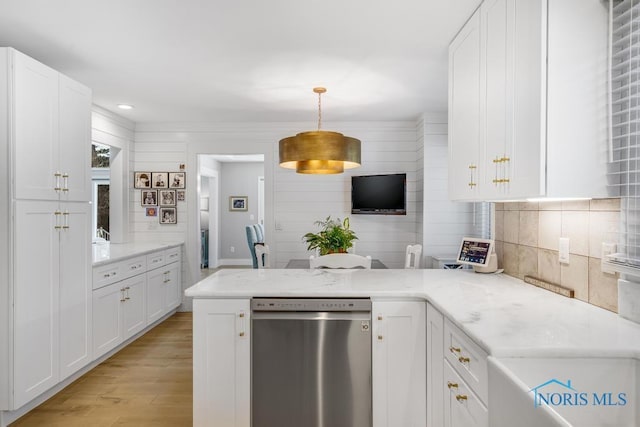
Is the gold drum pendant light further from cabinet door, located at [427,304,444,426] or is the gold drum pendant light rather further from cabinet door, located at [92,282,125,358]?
cabinet door, located at [92,282,125,358]

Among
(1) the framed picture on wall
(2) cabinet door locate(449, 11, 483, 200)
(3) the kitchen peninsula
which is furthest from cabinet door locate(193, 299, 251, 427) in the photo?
(1) the framed picture on wall

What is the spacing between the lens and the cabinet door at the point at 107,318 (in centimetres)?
329

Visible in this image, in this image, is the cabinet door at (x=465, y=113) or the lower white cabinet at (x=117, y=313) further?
the lower white cabinet at (x=117, y=313)

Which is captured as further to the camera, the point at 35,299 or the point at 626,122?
the point at 35,299

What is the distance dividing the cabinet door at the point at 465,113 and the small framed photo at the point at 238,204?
270 inches

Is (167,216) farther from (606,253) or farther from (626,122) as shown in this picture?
(626,122)

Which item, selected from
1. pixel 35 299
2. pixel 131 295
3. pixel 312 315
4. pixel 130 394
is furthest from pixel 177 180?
pixel 312 315

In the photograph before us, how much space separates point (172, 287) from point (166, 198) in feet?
3.84

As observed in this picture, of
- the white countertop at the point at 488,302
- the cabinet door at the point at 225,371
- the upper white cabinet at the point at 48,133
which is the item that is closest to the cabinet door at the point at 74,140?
the upper white cabinet at the point at 48,133

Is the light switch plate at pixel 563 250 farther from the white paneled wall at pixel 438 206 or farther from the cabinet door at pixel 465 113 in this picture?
the white paneled wall at pixel 438 206

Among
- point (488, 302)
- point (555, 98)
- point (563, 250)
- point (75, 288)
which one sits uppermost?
point (555, 98)

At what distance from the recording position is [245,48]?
111 inches

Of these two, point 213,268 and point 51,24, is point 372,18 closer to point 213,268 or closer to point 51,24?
point 51,24

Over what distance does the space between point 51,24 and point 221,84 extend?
55.0 inches
